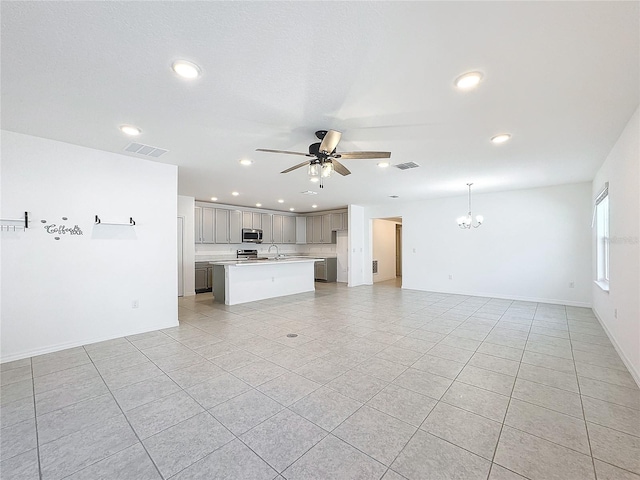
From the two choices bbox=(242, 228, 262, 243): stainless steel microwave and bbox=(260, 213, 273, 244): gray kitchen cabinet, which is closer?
bbox=(242, 228, 262, 243): stainless steel microwave

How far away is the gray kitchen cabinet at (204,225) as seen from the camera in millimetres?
7809

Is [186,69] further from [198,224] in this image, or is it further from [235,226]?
[235,226]

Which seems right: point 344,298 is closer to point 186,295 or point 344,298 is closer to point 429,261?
point 429,261

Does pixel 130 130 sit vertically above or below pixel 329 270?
above

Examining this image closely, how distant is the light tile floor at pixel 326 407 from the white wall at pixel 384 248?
577 cm

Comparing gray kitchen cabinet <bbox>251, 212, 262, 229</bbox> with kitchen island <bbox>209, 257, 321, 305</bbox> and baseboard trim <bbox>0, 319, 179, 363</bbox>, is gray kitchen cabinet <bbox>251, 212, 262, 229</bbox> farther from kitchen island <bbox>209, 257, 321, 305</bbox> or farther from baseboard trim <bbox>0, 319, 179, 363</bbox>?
baseboard trim <bbox>0, 319, 179, 363</bbox>

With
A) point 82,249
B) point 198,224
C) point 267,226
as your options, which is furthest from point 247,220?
point 82,249

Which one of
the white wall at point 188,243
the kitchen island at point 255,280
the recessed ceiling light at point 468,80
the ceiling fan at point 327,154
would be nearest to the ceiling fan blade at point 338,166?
the ceiling fan at point 327,154

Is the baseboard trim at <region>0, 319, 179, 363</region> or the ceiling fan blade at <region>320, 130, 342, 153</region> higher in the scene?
the ceiling fan blade at <region>320, 130, 342, 153</region>

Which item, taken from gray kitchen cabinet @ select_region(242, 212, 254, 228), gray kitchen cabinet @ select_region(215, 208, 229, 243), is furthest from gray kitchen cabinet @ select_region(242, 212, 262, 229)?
gray kitchen cabinet @ select_region(215, 208, 229, 243)

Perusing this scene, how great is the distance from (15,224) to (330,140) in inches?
143

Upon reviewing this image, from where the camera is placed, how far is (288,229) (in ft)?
33.9

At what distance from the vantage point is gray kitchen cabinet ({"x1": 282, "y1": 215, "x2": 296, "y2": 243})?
33.4 ft

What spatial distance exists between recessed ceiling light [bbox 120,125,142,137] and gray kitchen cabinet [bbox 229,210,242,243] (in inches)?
215
